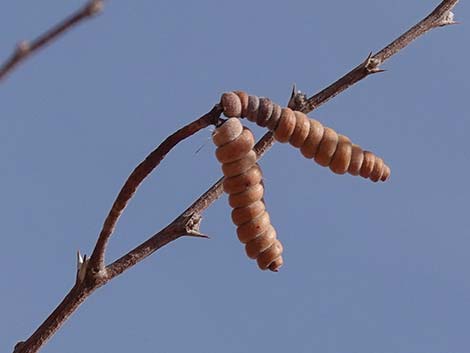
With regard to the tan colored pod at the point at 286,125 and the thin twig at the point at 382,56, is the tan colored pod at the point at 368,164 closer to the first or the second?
the tan colored pod at the point at 286,125

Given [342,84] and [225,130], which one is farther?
[342,84]

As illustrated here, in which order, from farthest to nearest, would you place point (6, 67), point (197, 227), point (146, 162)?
1. point (197, 227)
2. point (146, 162)
3. point (6, 67)

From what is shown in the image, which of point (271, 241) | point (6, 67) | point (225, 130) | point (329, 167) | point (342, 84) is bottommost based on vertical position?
point (6, 67)

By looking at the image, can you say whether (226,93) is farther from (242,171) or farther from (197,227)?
(197,227)

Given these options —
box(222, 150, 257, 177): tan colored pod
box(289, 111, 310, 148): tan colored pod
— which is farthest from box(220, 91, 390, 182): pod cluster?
box(222, 150, 257, 177): tan colored pod

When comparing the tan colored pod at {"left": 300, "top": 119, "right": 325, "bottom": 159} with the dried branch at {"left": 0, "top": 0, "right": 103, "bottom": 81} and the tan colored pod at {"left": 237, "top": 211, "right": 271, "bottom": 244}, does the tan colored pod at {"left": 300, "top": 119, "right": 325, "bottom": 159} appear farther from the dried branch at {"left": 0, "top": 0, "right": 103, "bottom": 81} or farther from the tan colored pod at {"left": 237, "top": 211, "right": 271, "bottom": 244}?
the dried branch at {"left": 0, "top": 0, "right": 103, "bottom": 81}

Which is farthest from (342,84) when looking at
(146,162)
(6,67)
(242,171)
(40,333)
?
(6,67)

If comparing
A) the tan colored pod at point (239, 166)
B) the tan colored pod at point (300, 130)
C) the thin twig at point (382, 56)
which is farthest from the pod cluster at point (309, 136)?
the thin twig at point (382, 56)
